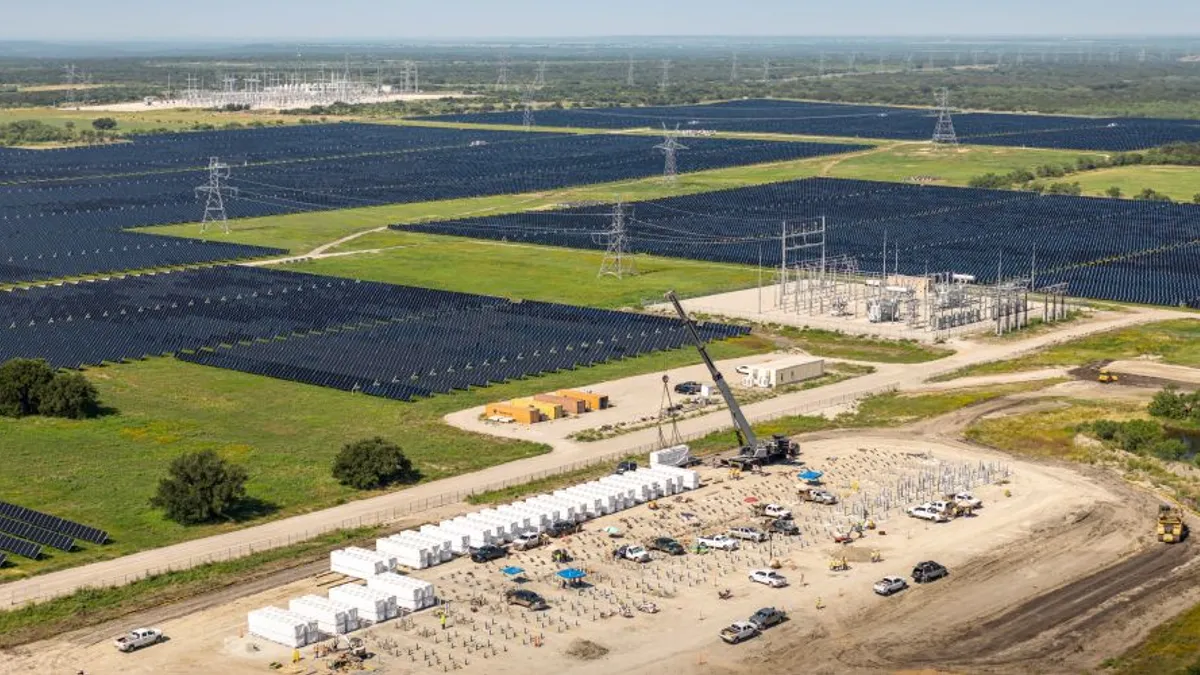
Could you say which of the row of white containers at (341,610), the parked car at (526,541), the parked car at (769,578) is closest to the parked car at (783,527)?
the parked car at (769,578)

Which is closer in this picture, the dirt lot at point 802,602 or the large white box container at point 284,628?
the dirt lot at point 802,602

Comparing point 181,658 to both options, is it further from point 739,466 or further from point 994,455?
point 994,455

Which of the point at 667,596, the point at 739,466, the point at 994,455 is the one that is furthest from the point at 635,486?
the point at 994,455

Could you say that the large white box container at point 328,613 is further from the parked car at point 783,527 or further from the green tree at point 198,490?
the parked car at point 783,527

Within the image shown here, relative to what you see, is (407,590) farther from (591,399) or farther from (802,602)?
(591,399)

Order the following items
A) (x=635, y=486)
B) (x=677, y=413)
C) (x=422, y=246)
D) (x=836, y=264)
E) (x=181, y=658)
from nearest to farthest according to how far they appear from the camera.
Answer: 1. (x=181, y=658)
2. (x=635, y=486)
3. (x=677, y=413)
4. (x=836, y=264)
5. (x=422, y=246)

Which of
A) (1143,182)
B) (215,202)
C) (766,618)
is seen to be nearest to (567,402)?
(766,618)
